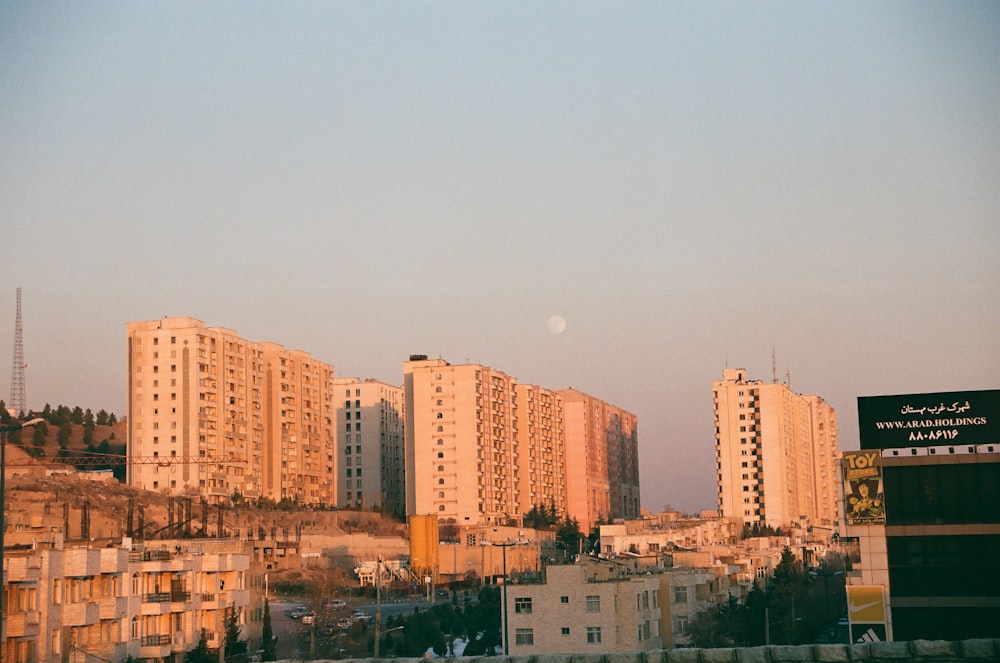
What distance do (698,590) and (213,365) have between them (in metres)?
72.0

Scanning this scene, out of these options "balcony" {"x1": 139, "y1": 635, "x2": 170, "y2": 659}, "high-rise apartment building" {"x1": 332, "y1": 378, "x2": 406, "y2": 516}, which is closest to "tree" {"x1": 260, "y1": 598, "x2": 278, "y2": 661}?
"balcony" {"x1": 139, "y1": 635, "x2": 170, "y2": 659}

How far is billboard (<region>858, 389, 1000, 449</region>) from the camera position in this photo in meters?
64.6

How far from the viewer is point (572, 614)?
60.9 m

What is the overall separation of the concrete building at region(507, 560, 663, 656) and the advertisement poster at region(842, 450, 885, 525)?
39.0ft

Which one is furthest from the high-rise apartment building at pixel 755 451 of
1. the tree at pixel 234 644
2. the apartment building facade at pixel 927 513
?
the tree at pixel 234 644

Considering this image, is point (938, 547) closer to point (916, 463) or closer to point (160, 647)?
point (916, 463)

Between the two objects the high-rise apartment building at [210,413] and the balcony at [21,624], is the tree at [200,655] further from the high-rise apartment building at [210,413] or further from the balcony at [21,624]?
the high-rise apartment building at [210,413]

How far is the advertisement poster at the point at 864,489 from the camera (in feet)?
213

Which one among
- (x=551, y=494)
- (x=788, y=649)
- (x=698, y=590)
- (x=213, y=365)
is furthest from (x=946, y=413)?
(x=551, y=494)

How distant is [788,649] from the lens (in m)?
26.0

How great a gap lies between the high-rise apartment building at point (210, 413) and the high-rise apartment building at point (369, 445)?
2469 cm

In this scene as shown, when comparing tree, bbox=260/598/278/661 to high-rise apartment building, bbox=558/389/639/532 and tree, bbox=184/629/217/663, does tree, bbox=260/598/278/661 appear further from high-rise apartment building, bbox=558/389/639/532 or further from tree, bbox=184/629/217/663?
high-rise apartment building, bbox=558/389/639/532

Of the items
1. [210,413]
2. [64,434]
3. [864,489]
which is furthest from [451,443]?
[864,489]

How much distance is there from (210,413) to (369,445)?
156 ft
